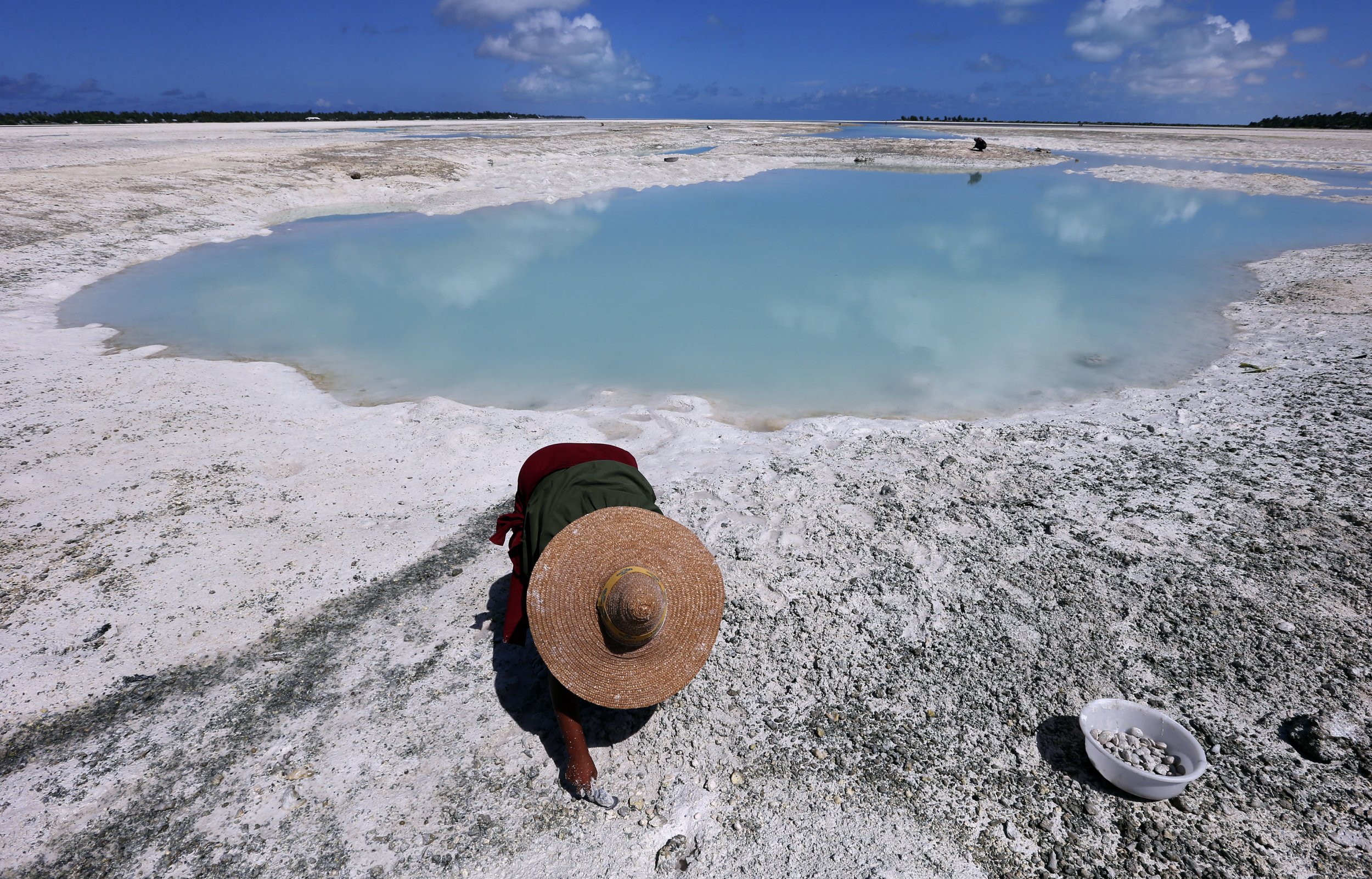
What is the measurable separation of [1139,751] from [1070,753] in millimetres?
273

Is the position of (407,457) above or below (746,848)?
above

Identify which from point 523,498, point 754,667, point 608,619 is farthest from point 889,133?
point 608,619

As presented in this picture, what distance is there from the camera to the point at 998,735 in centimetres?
298

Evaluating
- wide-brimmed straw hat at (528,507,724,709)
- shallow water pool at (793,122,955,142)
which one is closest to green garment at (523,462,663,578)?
wide-brimmed straw hat at (528,507,724,709)

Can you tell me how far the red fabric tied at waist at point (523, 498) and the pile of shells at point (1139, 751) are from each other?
99.6 inches

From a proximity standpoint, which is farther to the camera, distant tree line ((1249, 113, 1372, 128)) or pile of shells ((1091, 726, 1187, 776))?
distant tree line ((1249, 113, 1372, 128))

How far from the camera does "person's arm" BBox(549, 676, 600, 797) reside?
274 centimetres

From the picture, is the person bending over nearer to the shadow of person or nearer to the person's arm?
the person's arm

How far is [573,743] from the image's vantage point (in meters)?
2.77

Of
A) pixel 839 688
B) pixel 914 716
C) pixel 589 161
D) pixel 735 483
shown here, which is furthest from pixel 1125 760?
pixel 589 161

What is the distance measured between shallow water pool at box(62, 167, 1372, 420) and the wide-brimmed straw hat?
13.7 ft

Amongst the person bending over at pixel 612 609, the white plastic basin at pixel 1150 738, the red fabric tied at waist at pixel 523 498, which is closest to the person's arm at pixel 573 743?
the person bending over at pixel 612 609

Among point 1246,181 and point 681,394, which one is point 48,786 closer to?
point 681,394

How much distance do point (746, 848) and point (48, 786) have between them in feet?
9.96
